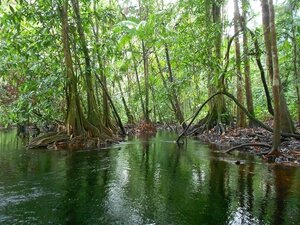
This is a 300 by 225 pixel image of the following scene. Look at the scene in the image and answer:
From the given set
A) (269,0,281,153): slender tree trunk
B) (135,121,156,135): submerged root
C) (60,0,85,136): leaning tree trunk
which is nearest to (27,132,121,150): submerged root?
(60,0,85,136): leaning tree trunk

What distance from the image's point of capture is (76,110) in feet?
42.1

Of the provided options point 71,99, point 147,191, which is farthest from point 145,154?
point 147,191

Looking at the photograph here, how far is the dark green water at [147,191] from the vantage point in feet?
15.3

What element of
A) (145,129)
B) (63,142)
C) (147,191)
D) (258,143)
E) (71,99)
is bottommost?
(147,191)

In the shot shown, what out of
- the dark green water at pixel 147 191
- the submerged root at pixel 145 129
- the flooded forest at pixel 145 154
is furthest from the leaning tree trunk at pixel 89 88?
the submerged root at pixel 145 129

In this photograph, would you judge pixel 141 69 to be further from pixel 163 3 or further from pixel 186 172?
pixel 186 172

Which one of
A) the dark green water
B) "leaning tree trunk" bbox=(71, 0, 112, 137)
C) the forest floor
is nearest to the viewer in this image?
the dark green water

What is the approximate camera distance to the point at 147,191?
602cm

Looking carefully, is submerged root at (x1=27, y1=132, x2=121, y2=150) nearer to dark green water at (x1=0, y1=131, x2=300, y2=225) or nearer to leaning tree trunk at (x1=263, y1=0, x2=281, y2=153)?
dark green water at (x1=0, y1=131, x2=300, y2=225)

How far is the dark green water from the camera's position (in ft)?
15.3

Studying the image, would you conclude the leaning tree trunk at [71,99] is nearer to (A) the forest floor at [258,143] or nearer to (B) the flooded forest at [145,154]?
(B) the flooded forest at [145,154]

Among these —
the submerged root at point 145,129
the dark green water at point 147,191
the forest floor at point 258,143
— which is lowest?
the dark green water at point 147,191

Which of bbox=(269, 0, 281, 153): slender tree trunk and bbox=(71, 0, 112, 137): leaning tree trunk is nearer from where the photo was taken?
bbox=(269, 0, 281, 153): slender tree trunk

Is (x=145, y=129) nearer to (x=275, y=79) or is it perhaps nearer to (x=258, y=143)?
(x=258, y=143)
